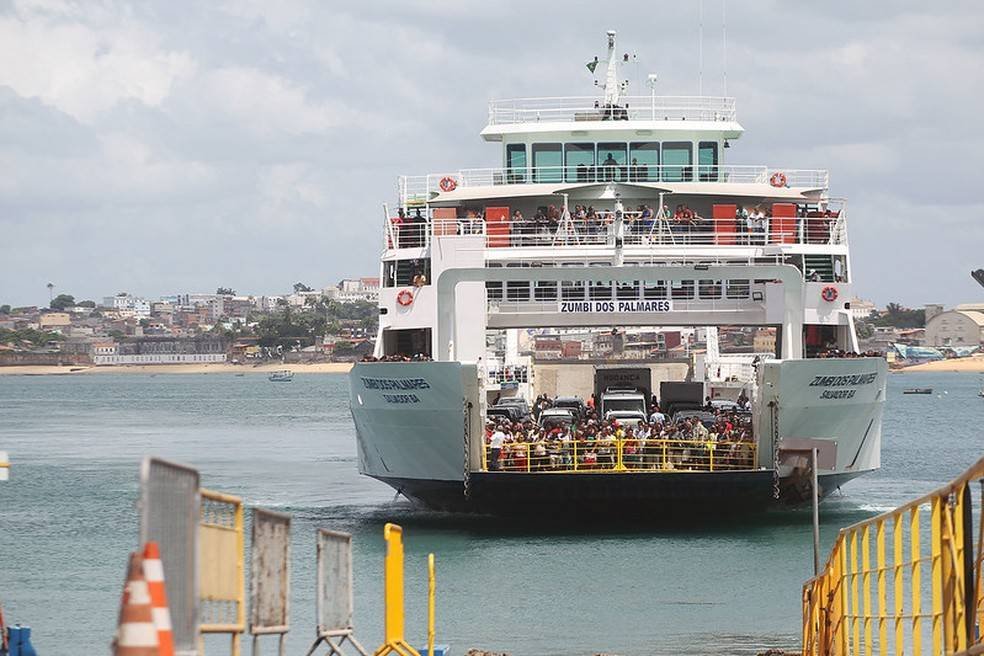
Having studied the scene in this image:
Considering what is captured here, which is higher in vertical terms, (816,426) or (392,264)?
(392,264)

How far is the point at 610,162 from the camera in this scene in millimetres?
36156

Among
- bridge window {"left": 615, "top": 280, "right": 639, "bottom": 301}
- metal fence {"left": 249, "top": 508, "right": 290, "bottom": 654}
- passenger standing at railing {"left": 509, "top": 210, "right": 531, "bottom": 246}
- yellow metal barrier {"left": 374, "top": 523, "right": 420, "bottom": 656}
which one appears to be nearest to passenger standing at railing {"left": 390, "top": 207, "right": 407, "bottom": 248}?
passenger standing at railing {"left": 509, "top": 210, "right": 531, "bottom": 246}

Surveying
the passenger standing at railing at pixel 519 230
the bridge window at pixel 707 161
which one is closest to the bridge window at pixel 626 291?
the passenger standing at railing at pixel 519 230

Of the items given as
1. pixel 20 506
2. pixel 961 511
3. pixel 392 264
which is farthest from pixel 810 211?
pixel 961 511

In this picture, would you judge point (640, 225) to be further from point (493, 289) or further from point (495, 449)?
point (495, 449)

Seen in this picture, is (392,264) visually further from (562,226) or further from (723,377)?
(723,377)

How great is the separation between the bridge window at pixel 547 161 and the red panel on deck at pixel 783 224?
217 inches

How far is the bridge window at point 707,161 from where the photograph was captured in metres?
36.4

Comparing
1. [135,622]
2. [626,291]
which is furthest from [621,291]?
[135,622]

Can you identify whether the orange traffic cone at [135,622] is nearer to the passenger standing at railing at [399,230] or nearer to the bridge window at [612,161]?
the passenger standing at railing at [399,230]

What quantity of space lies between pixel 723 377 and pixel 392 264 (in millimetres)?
17937

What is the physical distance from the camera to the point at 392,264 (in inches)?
1272

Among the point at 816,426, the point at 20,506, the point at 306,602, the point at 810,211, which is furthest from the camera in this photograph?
the point at 20,506

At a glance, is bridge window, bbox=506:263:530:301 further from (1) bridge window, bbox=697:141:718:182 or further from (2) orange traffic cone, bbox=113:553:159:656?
(2) orange traffic cone, bbox=113:553:159:656
